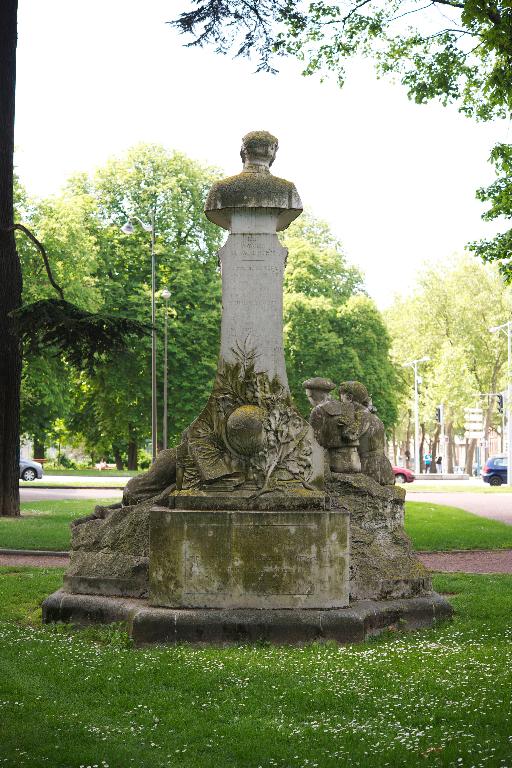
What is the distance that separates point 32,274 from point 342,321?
17728 mm

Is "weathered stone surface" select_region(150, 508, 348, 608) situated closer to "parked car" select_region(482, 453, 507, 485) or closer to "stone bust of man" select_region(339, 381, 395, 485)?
"stone bust of man" select_region(339, 381, 395, 485)

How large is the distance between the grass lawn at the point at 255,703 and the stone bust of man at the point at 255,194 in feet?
12.2

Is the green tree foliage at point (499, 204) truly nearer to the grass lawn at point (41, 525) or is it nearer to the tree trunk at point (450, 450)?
the grass lawn at point (41, 525)

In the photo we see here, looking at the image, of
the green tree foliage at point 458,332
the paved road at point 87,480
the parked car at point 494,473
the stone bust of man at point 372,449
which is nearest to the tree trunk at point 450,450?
the green tree foliage at point 458,332

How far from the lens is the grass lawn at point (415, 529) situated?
1756 centimetres

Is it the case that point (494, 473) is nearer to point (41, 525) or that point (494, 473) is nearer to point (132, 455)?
point (132, 455)

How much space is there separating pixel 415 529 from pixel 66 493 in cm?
1626

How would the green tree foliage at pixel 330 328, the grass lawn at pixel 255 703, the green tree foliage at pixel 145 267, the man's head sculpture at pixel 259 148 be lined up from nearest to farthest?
the grass lawn at pixel 255 703
the man's head sculpture at pixel 259 148
the green tree foliage at pixel 145 267
the green tree foliage at pixel 330 328

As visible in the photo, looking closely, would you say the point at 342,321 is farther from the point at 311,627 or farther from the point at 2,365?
the point at 311,627

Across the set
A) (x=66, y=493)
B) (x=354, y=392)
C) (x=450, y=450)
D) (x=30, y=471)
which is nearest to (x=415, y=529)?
(x=354, y=392)

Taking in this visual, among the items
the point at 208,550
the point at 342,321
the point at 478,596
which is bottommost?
the point at 478,596

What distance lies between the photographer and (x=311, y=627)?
7.79 metres

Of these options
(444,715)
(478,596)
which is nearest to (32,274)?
(478,596)

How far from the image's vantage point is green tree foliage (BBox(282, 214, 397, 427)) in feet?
156
